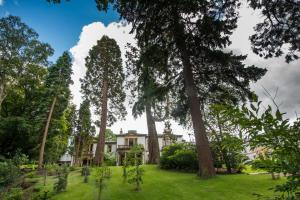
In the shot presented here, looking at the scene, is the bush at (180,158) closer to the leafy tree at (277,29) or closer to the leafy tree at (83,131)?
the leafy tree at (277,29)

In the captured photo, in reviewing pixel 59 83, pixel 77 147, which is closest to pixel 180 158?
pixel 59 83

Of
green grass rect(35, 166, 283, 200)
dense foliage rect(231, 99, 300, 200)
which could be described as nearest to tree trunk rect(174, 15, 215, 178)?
green grass rect(35, 166, 283, 200)

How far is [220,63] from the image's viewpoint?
10.6m

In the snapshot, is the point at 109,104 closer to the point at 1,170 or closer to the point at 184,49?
the point at 1,170

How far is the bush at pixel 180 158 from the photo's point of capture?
38.9ft

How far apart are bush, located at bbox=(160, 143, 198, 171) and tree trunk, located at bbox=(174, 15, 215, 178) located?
7.80 feet

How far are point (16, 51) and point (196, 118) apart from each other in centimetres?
1948

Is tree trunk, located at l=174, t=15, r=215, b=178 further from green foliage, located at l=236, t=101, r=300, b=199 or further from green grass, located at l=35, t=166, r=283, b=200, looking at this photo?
green foliage, located at l=236, t=101, r=300, b=199

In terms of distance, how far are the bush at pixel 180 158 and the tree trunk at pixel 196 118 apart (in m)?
2.38

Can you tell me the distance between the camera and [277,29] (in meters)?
6.54

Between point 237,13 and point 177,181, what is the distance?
7901 mm

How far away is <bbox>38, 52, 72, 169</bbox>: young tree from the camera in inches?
835

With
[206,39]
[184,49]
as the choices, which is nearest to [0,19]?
[184,49]

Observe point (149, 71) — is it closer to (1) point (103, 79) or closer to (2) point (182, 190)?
(2) point (182, 190)
